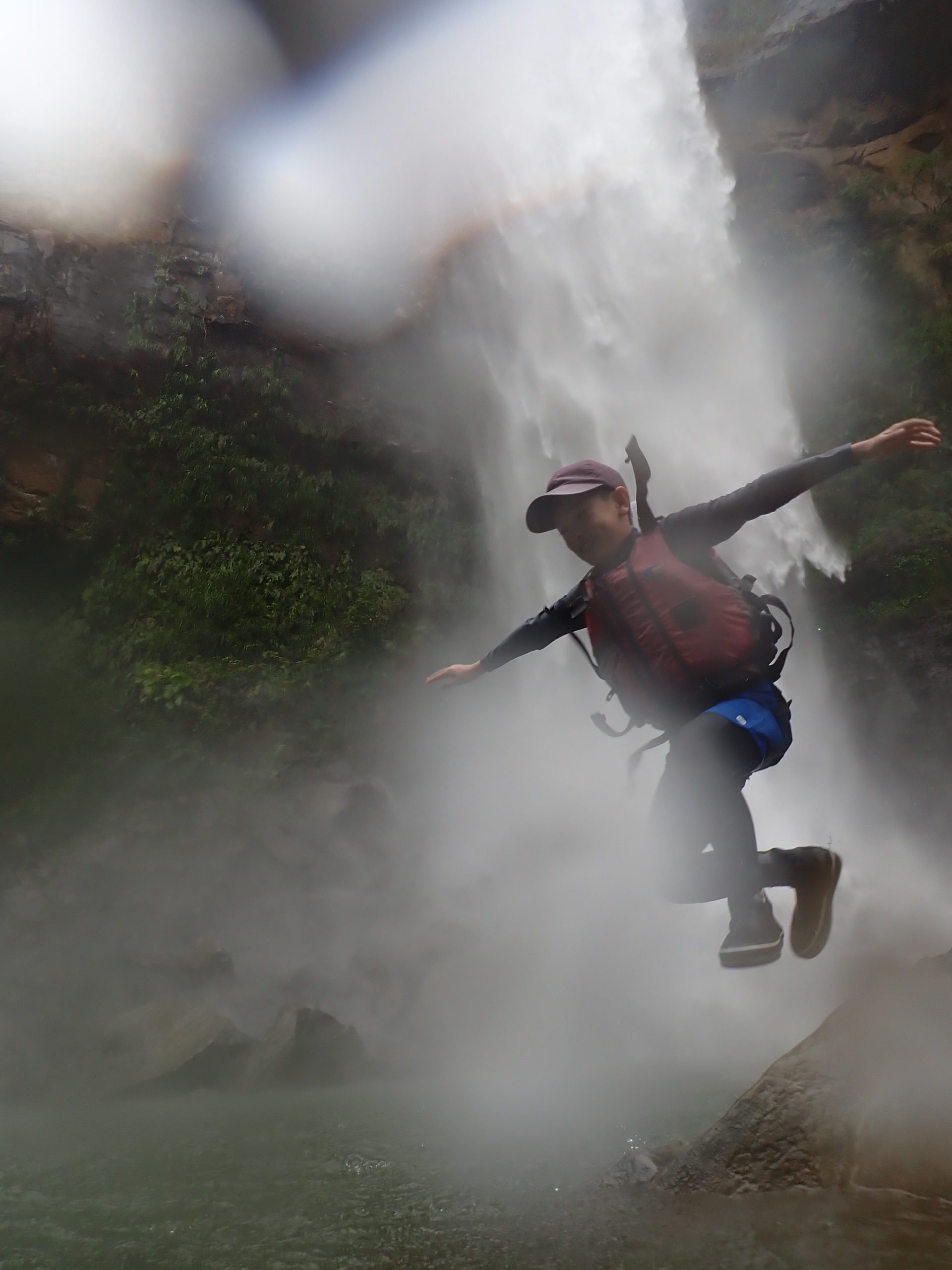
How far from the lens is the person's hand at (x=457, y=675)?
2.92 meters

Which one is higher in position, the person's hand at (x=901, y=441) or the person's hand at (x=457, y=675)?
the person's hand at (x=901, y=441)

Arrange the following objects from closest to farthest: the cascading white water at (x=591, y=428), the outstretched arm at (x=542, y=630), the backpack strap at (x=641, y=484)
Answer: the backpack strap at (x=641, y=484) → the outstretched arm at (x=542, y=630) → the cascading white water at (x=591, y=428)

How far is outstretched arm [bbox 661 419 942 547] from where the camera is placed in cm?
217

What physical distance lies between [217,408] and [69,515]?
9.54ft

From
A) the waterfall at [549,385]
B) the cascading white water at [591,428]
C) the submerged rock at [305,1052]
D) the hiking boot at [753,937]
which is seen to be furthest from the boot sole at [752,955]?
the cascading white water at [591,428]

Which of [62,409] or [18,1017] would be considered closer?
[18,1017]

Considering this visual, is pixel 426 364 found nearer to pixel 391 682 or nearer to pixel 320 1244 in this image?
pixel 391 682

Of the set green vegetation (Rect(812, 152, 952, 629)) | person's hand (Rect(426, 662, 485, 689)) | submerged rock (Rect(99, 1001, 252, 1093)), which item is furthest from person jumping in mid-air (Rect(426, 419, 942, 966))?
green vegetation (Rect(812, 152, 952, 629))

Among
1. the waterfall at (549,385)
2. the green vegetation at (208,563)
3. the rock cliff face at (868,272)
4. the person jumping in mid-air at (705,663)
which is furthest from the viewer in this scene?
the rock cliff face at (868,272)

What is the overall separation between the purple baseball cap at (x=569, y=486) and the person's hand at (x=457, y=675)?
58cm

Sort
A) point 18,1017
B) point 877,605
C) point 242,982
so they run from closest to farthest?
point 18,1017
point 242,982
point 877,605

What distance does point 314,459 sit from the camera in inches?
A: 587

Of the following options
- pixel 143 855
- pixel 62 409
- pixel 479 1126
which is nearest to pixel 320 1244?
pixel 479 1126

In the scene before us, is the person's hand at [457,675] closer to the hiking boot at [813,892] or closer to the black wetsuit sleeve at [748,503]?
the black wetsuit sleeve at [748,503]
